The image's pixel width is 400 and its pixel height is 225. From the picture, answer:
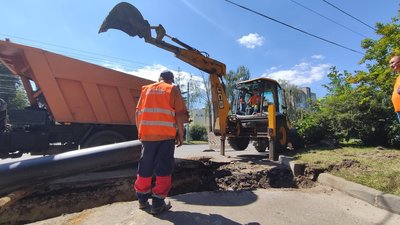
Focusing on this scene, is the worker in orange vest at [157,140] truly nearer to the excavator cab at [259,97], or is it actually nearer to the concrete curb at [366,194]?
the concrete curb at [366,194]

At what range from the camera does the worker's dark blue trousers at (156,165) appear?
150 inches

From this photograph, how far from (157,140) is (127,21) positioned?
452 cm

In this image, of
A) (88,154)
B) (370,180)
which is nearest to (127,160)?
(88,154)

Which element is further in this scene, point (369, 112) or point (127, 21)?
point (369, 112)

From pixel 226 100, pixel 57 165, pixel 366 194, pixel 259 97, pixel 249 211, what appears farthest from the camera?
pixel 259 97

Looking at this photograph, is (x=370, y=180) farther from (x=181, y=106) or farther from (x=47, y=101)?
(x=47, y=101)

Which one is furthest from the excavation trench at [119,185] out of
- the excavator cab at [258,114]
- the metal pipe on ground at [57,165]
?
the excavator cab at [258,114]

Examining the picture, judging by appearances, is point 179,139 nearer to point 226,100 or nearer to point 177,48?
point 177,48

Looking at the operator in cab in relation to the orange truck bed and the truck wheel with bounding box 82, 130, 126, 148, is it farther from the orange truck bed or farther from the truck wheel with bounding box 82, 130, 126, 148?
the truck wheel with bounding box 82, 130, 126, 148

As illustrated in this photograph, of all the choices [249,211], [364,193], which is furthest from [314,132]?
[249,211]

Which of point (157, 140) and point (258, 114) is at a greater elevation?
point (258, 114)

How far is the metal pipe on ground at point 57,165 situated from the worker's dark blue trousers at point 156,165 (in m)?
1.32

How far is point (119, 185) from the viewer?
6043mm

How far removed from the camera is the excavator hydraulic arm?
24.2 feet
